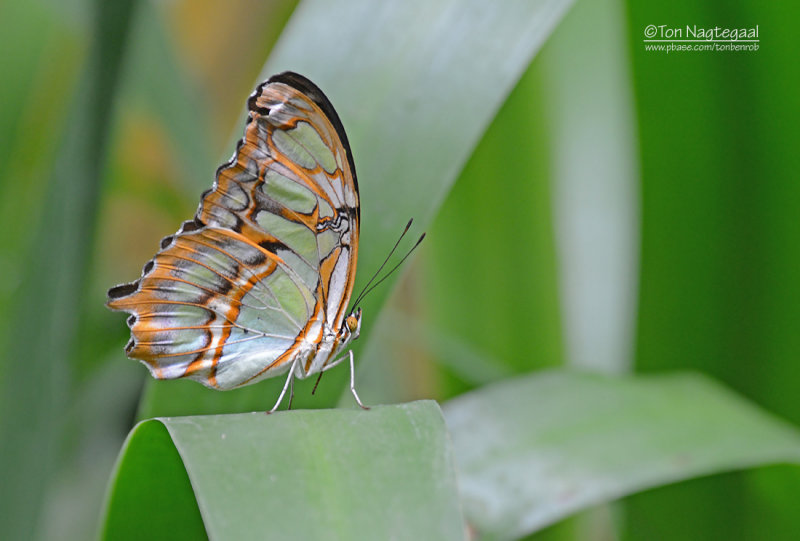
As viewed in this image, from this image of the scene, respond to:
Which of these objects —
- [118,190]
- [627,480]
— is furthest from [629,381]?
[118,190]

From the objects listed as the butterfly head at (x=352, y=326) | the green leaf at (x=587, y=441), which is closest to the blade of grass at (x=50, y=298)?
the butterfly head at (x=352, y=326)

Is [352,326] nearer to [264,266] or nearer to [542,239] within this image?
[264,266]

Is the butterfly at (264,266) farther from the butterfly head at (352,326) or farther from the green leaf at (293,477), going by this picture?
the green leaf at (293,477)

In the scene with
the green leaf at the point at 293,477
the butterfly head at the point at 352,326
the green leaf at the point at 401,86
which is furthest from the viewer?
the butterfly head at the point at 352,326

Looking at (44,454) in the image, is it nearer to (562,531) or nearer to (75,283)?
(75,283)

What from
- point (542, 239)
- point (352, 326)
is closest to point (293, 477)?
point (352, 326)

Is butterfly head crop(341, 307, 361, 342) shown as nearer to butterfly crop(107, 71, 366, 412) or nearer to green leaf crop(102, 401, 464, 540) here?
butterfly crop(107, 71, 366, 412)

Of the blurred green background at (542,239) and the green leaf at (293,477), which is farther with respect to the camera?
the blurred green background at (542,239)
